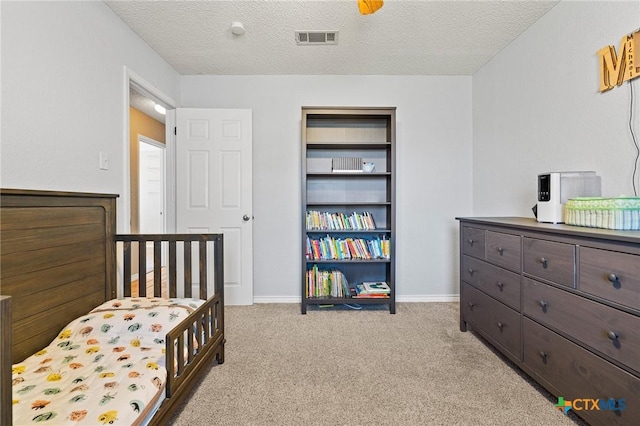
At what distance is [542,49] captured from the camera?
6.73 feet

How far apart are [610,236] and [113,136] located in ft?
9.03

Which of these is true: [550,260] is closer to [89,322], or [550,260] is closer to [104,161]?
[89,322]

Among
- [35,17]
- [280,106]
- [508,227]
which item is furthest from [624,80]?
[35,17]

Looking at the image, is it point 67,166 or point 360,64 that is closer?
point 67,166

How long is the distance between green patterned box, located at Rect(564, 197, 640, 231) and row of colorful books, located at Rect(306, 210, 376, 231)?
1.60 m

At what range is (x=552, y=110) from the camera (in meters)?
1.98

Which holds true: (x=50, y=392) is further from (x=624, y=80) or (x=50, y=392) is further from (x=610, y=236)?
(x=624, y=80)

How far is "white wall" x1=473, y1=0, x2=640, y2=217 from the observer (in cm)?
157

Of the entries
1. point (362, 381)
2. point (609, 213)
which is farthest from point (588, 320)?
point (362, 381)

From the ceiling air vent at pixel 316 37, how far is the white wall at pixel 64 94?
128cm

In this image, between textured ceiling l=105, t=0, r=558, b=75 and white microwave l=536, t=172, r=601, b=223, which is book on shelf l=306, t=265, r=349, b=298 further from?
textured ceiling l=105, t=0, r=558, b=75

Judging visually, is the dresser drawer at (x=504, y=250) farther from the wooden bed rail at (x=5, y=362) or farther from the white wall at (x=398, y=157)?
the wooden bed rail at (x=5, y=362)

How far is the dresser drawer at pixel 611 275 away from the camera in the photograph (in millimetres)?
1040

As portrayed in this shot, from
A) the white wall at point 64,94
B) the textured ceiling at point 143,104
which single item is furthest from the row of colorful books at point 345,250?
the textured ceiling at point 143,104
